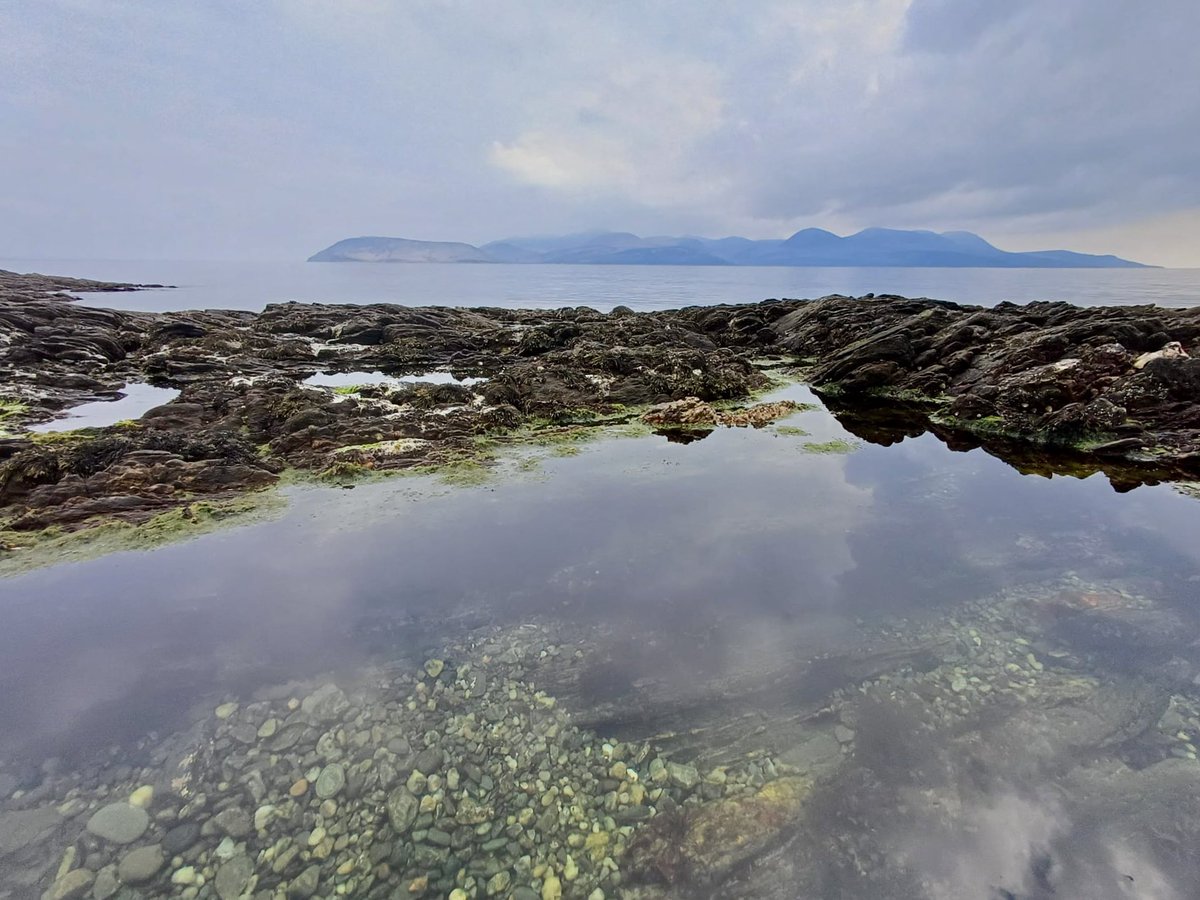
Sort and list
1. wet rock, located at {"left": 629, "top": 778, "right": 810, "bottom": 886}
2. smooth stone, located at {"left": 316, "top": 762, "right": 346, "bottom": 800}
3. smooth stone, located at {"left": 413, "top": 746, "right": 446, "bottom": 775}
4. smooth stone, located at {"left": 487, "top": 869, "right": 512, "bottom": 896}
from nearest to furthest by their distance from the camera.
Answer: smooth stone, located at {"left": 487, "top": 869, "right": 512, "bottom": 896}, wet rock, located at {"left": 629, "top": 778, "right": 810, "bottom": 886}, smooth stone, located at {"left": 316, "top": 762, "right": 346, "bottom": 800}, smooth stone, located at {"left": 413, "top": 746, "right": 446, "bottom": 775}

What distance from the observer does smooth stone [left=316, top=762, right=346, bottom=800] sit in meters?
6.08

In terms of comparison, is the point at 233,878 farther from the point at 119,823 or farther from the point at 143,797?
the point at 143,797

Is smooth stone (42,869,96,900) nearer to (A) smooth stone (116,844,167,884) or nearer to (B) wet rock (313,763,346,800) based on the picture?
(A) smooth stone (116,844,167,884)

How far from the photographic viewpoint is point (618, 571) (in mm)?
10602

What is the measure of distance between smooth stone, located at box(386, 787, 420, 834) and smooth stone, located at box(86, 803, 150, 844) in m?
2.38

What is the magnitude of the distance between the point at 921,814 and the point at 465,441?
15.5 m

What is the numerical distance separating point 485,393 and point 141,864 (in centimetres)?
1856

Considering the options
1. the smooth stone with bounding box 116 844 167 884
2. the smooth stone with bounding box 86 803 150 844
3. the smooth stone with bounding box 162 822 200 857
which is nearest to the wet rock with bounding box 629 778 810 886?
the smooth stone with bounding box 162 822 200 857

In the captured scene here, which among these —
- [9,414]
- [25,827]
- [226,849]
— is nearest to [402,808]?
[226,849]

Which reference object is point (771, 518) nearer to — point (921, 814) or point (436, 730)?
point (921, 814)

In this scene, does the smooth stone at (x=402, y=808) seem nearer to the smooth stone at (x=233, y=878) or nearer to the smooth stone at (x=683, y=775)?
the smooth stone at (x=233, y=878)

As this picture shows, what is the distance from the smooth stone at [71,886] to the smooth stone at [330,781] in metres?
1.92

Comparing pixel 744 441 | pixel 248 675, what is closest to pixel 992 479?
pixel 744 441

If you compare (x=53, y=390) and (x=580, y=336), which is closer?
(x=53, y=390)
